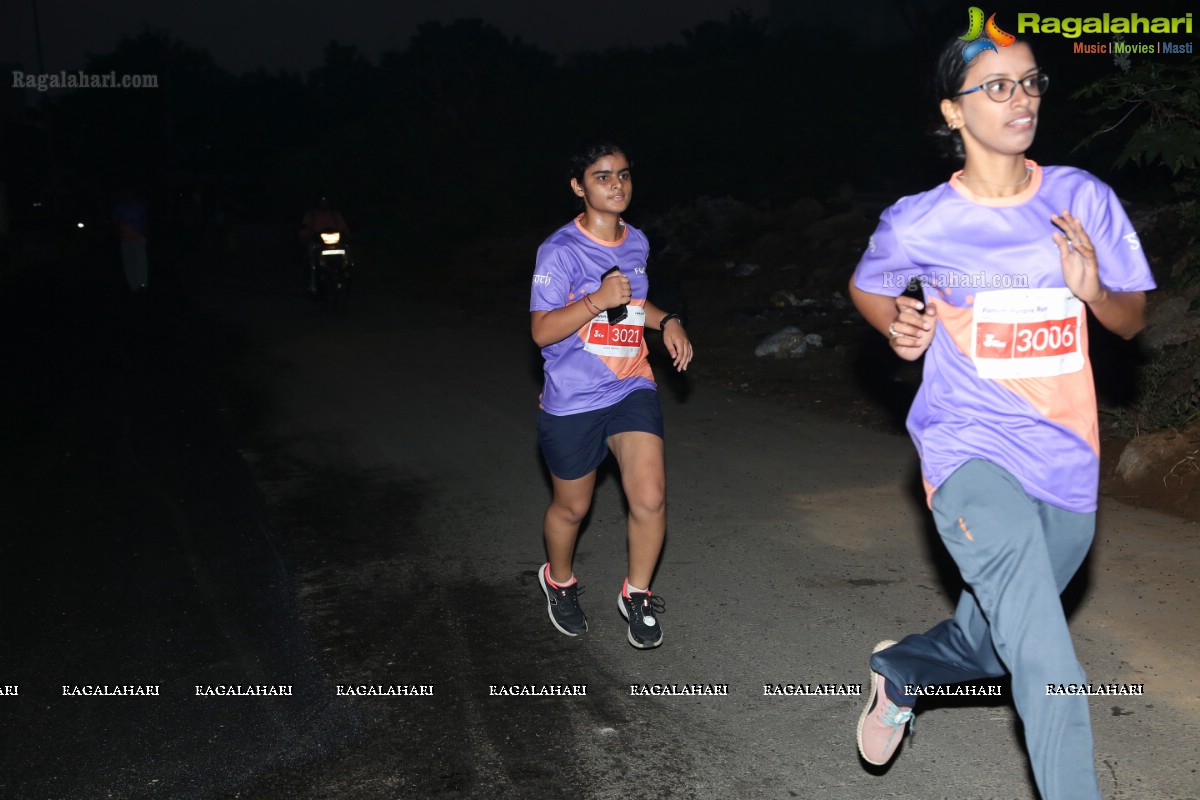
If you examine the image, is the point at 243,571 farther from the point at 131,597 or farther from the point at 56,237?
→ the point at 56,237

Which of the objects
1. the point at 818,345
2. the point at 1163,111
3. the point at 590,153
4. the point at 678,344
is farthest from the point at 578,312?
the point at 818,345

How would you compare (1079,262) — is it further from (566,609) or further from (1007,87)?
(566,609)

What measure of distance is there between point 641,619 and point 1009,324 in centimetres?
231

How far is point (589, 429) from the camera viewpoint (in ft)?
15.7

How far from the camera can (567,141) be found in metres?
39.1

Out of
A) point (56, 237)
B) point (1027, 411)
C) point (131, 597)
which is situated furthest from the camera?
point (56, 237)

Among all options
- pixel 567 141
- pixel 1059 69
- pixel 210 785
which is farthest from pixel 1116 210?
pixel 567 141

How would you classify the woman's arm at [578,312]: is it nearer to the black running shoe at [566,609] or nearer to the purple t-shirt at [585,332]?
the purple t-shirt at [585,332]

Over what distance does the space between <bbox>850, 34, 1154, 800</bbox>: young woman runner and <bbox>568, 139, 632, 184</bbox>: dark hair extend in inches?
72.9

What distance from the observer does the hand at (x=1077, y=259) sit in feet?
9.46

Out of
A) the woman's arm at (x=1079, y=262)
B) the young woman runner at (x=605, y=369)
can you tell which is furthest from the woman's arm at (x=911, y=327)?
the young woman runner at (x=605, y=369)

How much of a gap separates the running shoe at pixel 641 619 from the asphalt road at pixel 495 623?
83mm

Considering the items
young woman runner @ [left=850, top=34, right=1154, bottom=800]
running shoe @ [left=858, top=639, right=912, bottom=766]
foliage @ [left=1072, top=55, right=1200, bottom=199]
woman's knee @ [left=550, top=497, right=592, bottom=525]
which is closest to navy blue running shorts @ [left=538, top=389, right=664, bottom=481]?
woman's knee @ [left=550, top=497, right=592, bottom=525]

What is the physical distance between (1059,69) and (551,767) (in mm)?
20100
